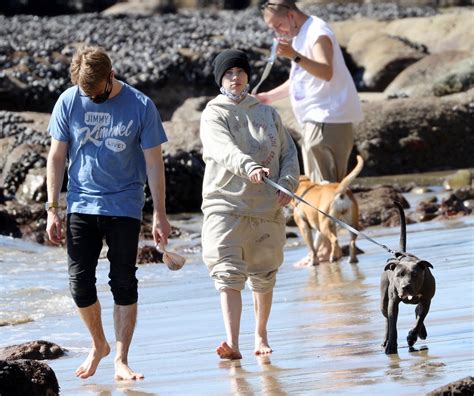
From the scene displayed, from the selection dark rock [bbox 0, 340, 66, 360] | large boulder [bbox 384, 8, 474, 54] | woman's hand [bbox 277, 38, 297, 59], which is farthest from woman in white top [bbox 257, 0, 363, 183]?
large boulder [bbox 384, 8, 474, 54]

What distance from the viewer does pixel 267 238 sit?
23.8ft

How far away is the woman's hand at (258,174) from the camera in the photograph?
6.93 m

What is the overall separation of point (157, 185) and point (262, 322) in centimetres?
93

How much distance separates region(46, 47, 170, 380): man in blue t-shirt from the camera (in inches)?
267

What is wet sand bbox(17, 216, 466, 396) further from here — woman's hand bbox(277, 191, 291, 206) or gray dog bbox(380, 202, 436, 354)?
woman's hand bbox(277, 191, 291, 206)

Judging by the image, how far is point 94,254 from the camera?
6.86m

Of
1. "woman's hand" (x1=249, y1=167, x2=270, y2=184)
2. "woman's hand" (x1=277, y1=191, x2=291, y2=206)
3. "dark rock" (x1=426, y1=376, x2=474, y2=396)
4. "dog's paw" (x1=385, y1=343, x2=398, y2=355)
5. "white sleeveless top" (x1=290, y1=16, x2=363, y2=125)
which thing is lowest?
"dog's paw" (x1=385, y1=343, x2=398, y2=355)

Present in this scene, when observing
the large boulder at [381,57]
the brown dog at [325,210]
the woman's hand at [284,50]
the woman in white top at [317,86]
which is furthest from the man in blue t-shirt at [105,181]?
the large boulder at [381,57]

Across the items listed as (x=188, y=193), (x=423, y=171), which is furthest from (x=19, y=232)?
(x=423, y=171)

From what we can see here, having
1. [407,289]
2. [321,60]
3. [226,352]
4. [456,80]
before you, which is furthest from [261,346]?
[456,80]

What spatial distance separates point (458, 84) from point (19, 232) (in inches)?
458

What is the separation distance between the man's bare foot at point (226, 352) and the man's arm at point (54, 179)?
37.8 inches

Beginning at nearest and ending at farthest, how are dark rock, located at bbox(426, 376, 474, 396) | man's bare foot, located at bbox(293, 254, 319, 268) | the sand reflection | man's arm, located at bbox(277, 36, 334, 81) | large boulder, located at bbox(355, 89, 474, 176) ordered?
1. dark rock, located at bbox(426, 376, 474, 396)
2. the sand reflection
3. man's arm, located at bbox(277, 36, 334, 81)
4. man's bare foot, located at bbox(293, 254, 319, 268)
5. large boulder, located at bbox(355, 89, 474, 176)

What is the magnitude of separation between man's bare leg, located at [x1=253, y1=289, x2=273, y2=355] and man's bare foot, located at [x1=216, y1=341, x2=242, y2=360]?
0.54ft
